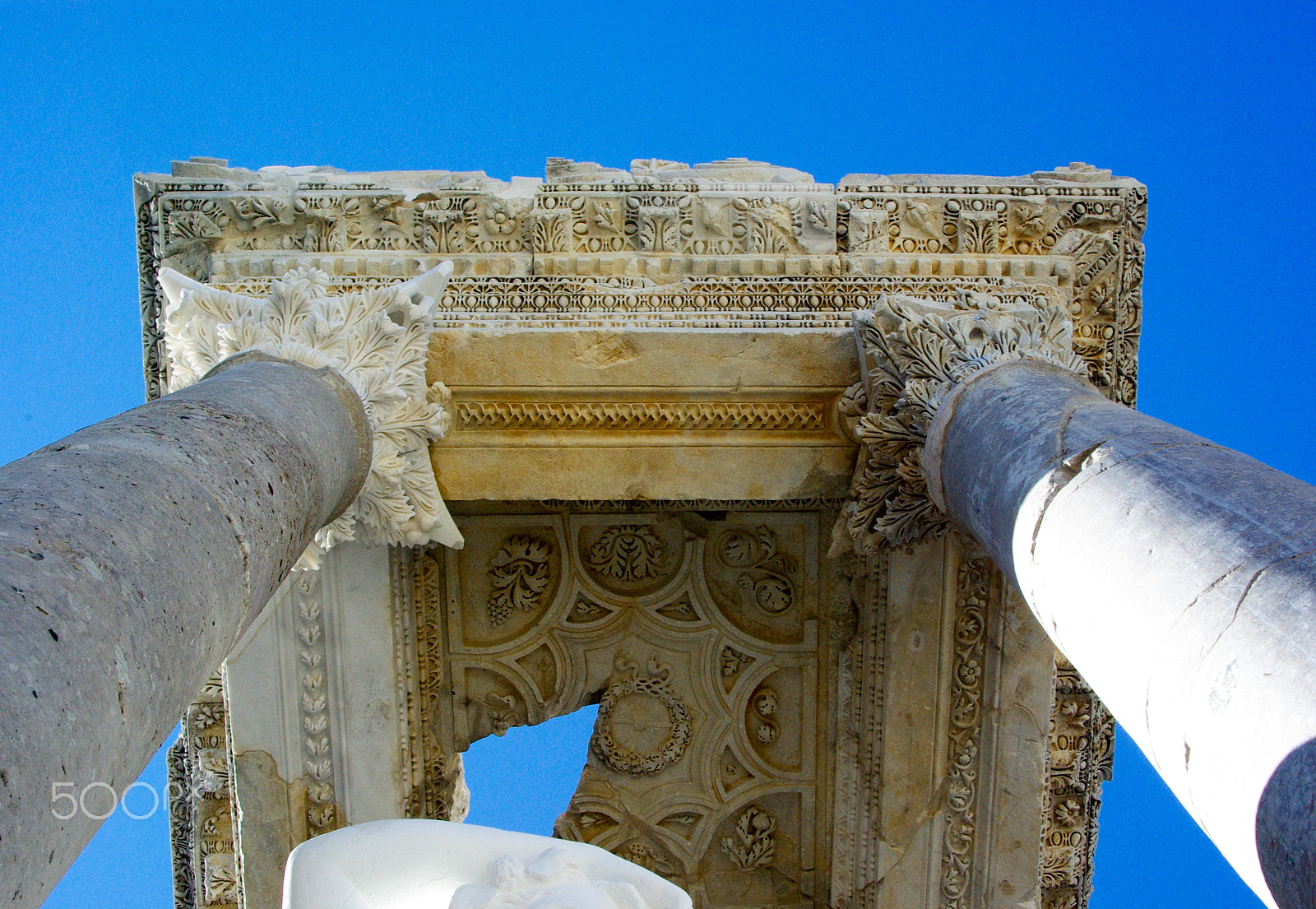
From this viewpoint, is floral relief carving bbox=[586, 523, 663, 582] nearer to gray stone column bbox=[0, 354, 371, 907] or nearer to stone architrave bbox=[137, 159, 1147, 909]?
stone architrave bbox=[137, 159, 1147, 909]

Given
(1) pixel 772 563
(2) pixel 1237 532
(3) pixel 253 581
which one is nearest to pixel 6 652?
(3) pixel 253 581

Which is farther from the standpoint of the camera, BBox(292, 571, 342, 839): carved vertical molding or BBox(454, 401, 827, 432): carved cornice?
BBox(292, 571, 342, 839): carved vertical molding

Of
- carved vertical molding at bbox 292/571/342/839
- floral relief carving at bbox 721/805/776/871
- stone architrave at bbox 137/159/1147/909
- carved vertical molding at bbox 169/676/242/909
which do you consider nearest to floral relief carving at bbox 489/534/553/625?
stone architrave at bbox 137/159/1147/909

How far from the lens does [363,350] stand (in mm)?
4613

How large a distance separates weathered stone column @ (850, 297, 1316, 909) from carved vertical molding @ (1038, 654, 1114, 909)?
2115mm

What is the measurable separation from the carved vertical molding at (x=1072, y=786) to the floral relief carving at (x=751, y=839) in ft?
5.61

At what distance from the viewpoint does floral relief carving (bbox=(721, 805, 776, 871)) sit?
22.2 ft

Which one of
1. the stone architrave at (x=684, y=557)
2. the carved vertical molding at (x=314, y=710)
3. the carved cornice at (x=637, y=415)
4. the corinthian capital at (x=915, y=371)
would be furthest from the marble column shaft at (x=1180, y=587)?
the carved vertical molding at (x=314, y=710)

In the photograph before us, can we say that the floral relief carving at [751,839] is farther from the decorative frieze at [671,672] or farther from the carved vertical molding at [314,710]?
the carved vertical molding at [314,710]

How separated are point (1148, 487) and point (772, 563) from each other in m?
3.61

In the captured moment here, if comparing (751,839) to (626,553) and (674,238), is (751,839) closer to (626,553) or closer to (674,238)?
(626,553)

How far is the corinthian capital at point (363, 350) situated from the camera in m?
4.52

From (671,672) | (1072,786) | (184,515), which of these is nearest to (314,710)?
(671,672)

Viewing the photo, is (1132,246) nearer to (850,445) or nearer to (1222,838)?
(850,445)
